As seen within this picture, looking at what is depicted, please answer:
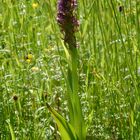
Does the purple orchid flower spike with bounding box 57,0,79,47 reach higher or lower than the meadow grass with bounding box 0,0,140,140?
higher

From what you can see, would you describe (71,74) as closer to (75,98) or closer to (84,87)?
(75,98)

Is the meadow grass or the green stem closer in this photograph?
the green stem

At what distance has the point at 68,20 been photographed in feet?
4.22

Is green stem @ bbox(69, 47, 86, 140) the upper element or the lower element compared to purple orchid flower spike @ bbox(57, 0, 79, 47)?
lower

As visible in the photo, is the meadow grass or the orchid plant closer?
the orchid plant

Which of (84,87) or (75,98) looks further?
(84,87)

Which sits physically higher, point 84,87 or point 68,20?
point 68,20

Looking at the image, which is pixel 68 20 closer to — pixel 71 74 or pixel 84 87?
pixel 71 74

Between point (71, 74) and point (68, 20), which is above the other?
point (68, 20)

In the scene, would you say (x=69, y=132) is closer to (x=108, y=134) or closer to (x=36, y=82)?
(x=108, y=134)

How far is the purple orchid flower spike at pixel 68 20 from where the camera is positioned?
1280 millimetres

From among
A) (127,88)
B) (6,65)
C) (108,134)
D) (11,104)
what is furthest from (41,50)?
(108,134)

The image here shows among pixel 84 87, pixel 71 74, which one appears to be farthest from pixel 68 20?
pixel 84 87

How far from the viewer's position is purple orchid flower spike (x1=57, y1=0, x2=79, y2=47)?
1.28m
